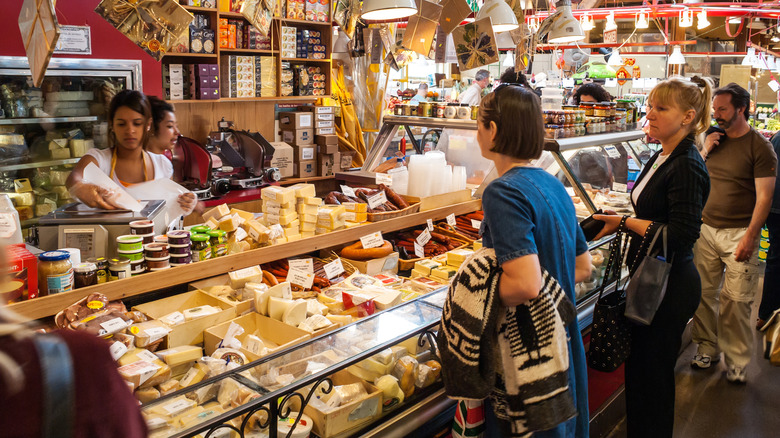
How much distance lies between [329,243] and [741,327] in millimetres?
3179

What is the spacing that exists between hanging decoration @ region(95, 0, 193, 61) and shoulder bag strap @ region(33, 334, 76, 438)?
8.18ft

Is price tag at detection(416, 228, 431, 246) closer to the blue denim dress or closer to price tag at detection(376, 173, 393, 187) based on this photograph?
price tag at detection(376, 173, 393, 187)

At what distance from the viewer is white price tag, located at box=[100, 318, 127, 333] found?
2281 mm

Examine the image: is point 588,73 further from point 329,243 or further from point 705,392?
point 329,243

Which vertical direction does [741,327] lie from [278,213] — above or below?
below

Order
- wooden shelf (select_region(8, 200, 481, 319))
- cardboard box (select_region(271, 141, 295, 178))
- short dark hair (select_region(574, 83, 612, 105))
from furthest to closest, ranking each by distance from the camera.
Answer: cardboard box (select_region(271, 141, 295, 178)) < short dark hair (select_region(574, 83, 612, 105)) < wooden shelf (select_region(8, 200, 481, 319))

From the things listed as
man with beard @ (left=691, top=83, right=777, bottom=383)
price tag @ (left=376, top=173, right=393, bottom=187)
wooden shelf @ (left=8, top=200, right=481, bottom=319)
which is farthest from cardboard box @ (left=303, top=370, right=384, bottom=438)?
man with beard @ (left=691, top=83, right=777, bottom=383)

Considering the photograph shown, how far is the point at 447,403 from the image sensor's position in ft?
8.36

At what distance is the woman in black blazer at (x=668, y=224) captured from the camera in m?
2.77

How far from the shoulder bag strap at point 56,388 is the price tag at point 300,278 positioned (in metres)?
2.37

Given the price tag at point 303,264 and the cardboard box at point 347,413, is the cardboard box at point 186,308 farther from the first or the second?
the cardboard box at point 347,413

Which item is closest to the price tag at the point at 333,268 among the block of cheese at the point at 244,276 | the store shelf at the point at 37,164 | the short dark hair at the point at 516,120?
the block of cheese at the point at 244,276

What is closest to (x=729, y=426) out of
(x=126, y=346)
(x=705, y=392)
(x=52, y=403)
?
(x=705, y=392)

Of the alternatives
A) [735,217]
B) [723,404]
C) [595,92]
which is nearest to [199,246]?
[723,404]
